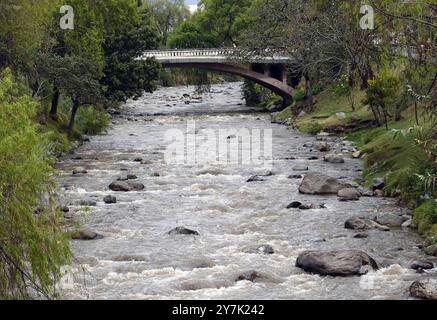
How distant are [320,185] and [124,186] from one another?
324 inches

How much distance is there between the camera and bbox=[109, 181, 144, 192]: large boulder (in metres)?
29.9

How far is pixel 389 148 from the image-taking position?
32.4 metres

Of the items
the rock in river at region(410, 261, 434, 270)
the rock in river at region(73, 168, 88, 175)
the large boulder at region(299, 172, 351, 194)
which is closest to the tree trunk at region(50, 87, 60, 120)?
the rock in river at region(73, 168, 88, 175)

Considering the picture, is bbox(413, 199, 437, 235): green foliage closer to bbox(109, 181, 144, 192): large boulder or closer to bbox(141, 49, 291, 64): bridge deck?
bbox(109, 181, 144, 192): large boulder

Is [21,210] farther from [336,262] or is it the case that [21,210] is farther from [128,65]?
[128,65]

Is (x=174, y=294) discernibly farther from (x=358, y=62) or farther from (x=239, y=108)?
(x=239, y=108)

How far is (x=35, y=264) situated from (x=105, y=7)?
141 feet

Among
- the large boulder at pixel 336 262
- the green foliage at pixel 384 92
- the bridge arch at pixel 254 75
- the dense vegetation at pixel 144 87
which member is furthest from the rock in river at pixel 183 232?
the bridge arch at pixel 254 75

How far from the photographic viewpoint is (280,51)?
6319 cm

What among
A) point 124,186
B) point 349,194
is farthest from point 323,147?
point 124,186

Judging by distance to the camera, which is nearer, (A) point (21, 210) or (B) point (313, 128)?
(A) point (21, 210)

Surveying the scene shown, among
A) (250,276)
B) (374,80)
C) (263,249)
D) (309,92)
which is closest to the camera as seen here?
(250,276)

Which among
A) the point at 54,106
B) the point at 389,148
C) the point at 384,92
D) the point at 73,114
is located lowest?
the point at 389,148
